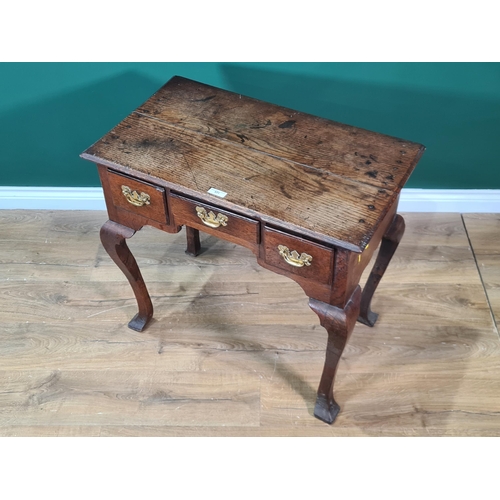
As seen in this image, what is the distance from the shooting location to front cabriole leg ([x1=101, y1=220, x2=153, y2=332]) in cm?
185

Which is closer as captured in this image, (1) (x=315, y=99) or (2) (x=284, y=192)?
(2) (x=284, y=192)

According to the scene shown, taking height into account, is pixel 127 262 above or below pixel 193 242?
above

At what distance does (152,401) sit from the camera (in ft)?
6.54

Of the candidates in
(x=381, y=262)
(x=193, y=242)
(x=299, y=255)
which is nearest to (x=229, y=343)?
(x=193, y=242)

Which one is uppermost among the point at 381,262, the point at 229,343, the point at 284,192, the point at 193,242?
the point at 284,192

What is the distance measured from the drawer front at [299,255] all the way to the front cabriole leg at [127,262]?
1.45 ft

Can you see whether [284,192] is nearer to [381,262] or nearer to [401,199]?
[381,262]

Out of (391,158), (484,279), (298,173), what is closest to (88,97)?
(298,173)

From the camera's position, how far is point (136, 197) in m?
1.72

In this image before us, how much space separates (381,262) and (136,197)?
2.36 ft

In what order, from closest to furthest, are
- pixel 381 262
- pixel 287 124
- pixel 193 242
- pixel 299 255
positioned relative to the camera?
pixel 299 255, pixel 287 124, pixel 381 262, pixel 193 242

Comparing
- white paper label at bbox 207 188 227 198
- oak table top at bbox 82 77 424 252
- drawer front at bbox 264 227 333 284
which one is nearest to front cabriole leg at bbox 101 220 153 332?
oak table top at bbox 82 77 424 252

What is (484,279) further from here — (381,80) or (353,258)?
(353,258)

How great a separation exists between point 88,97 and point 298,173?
3.19ft
